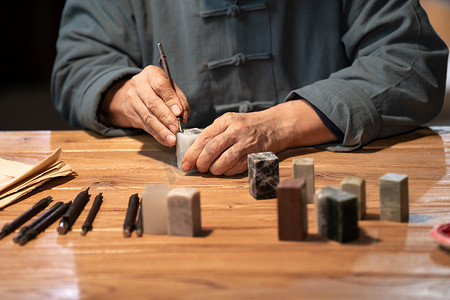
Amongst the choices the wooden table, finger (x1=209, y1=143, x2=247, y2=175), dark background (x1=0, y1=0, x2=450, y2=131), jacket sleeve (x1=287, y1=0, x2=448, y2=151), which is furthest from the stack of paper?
dark background (x1=0, y1=0, x2=450, y2=131)

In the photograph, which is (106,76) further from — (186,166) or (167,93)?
(186,166)

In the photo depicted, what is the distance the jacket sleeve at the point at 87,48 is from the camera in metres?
1.75

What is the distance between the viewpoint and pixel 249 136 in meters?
1.30

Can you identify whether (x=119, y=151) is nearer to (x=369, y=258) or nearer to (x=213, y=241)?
(x=213, y=241)

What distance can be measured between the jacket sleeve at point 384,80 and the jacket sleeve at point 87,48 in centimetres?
67

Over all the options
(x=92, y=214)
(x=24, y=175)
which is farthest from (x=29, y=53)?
(x=92, y=214)

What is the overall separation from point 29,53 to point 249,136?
4.96 meters

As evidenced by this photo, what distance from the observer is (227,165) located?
4.06 ft

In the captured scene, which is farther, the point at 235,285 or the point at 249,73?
the point at 249,73

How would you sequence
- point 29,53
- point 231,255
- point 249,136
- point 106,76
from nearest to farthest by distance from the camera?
point 231,255
point 249,136
point 106,76
point 29,53

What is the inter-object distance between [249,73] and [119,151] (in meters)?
0.54

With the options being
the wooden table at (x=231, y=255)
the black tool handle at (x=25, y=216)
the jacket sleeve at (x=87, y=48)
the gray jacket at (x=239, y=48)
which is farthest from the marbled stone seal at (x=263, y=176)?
the jacket sleeve at (x=87, y=48)

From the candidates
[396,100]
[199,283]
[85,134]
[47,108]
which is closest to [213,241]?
[199,283]

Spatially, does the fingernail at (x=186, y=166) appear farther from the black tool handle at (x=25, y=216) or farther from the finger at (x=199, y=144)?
the black tool handle at (x=25, y=216)
